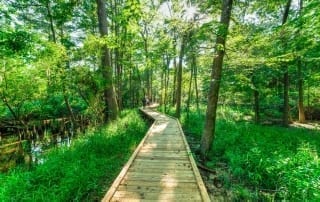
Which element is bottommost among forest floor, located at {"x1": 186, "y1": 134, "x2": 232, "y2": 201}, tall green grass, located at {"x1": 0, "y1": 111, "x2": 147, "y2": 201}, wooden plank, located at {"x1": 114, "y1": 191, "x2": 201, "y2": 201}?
forest floor, located at {"x1": 186, "y1": 134, "x2": 232, "y2": 201}

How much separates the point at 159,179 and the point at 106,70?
732cm

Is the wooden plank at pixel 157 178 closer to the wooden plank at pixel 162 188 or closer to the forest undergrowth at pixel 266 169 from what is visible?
the wooden plank at pixel 162 188

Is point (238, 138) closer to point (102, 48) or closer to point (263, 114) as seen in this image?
point (102, 48)

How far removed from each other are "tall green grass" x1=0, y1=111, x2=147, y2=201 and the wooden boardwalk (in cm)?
81

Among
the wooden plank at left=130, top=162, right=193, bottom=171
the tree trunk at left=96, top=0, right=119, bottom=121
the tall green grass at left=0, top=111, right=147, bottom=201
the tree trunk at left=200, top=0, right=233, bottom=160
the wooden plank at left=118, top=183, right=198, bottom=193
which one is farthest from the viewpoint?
the tree trunk at left=96, top=0, right=119, bottom=121

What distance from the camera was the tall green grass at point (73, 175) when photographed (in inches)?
172

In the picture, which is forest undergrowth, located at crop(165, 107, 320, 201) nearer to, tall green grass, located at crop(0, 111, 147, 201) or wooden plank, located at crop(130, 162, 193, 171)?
wooden plank, located at crop(130, 162, 193, 171)

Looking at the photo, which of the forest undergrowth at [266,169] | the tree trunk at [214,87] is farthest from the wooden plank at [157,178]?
the tree trunk at [214,87]

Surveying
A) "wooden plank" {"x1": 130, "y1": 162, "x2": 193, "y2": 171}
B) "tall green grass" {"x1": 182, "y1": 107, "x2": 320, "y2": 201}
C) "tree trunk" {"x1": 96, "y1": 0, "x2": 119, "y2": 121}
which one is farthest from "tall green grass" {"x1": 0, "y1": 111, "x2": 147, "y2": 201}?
"tree trunk" {"x1": 96, "y1": 0, "x2": 119, "y2": 121}

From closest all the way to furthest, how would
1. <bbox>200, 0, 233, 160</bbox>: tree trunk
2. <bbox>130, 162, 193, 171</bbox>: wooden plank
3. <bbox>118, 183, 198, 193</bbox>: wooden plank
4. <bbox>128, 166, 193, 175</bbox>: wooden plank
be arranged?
1. <bbox>118, 183, 198, 193</bbox>: wooden plank
2. <bbox>128, 166, 193, 175</bbox>: wooden plank
3. <bbox>130, 162, 193, 171</bbox>: wooden plank
4. <bbox>200, 0, 233, 160</bbox>: tree trunk

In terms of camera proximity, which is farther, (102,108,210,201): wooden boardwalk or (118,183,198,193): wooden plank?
(118,183,198,193): wooden plank

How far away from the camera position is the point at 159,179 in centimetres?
432

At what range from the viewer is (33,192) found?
14.4ft

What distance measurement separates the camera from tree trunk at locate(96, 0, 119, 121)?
10.6 metres
